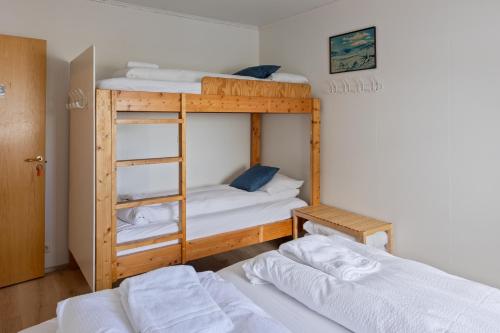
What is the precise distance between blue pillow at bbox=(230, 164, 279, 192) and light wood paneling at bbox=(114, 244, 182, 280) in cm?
108

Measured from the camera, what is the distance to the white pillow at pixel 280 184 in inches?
141

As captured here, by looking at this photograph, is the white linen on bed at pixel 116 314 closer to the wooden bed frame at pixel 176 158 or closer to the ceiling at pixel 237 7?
the wooden bed frame at pixel 176 158

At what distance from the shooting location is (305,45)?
373 cm

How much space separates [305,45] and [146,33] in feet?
5.26

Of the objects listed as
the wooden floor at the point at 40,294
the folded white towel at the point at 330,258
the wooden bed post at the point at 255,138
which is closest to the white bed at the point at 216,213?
the wooden floor at the point at 40,294

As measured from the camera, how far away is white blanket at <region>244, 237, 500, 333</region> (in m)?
1.35

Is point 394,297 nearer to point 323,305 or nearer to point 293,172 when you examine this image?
point 323,305

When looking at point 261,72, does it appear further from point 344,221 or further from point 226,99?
point 344,221

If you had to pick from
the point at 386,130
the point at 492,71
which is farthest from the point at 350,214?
the point at 492,71

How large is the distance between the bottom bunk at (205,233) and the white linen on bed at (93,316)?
106cm

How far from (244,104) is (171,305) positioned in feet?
6.77

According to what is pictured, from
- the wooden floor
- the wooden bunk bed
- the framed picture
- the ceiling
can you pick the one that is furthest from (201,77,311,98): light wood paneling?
the wooden floor

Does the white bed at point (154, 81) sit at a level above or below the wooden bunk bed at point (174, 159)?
above

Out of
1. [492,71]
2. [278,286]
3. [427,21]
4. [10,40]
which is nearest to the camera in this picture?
[278,286]
